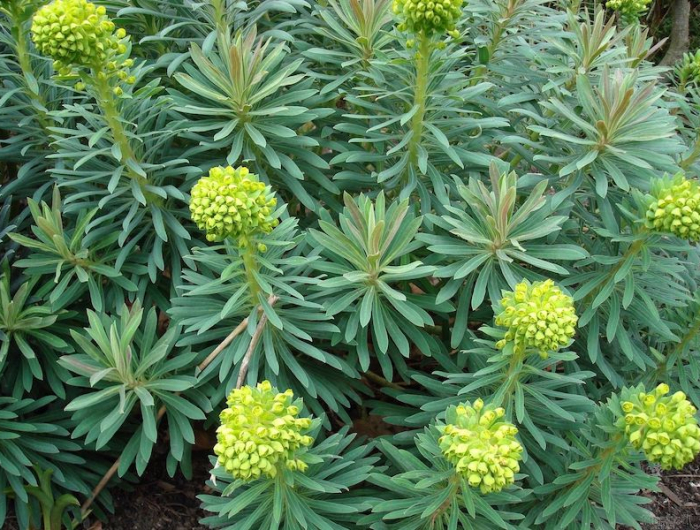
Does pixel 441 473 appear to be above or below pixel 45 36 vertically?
below

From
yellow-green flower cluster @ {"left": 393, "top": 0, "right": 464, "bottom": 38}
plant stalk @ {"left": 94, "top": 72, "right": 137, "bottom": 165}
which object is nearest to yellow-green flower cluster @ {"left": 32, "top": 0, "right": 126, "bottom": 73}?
plant stalk @ {"left": 94, "top": 72, "right": 137, "bottom": 165}

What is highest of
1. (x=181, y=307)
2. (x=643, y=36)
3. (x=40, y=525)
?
(x=643, y=36)

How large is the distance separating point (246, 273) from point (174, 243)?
2.11 ft

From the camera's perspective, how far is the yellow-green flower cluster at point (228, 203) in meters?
1.83

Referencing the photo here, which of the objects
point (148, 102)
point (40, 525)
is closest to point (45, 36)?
point (148, 102)

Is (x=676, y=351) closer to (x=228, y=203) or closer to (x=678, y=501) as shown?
(x=678, y=501)

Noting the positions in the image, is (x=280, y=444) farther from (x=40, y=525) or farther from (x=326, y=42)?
(x=326, y=42)

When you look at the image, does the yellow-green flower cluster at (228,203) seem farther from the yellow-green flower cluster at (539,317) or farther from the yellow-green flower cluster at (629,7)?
the yellow-green flower cluster at (629,7)

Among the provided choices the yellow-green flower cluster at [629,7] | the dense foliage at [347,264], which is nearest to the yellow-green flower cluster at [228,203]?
the dense foliage at [347,264]

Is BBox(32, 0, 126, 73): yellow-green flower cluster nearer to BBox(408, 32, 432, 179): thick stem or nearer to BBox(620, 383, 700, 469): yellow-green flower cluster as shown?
BBox(408, 32, 432, 179): thick stem

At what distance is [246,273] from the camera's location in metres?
2.16

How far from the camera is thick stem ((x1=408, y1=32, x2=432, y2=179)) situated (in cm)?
230

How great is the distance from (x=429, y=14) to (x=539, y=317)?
99 cm

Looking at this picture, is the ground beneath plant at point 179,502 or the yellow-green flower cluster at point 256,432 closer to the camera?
the yellow-green flower cluster at point 256,432
